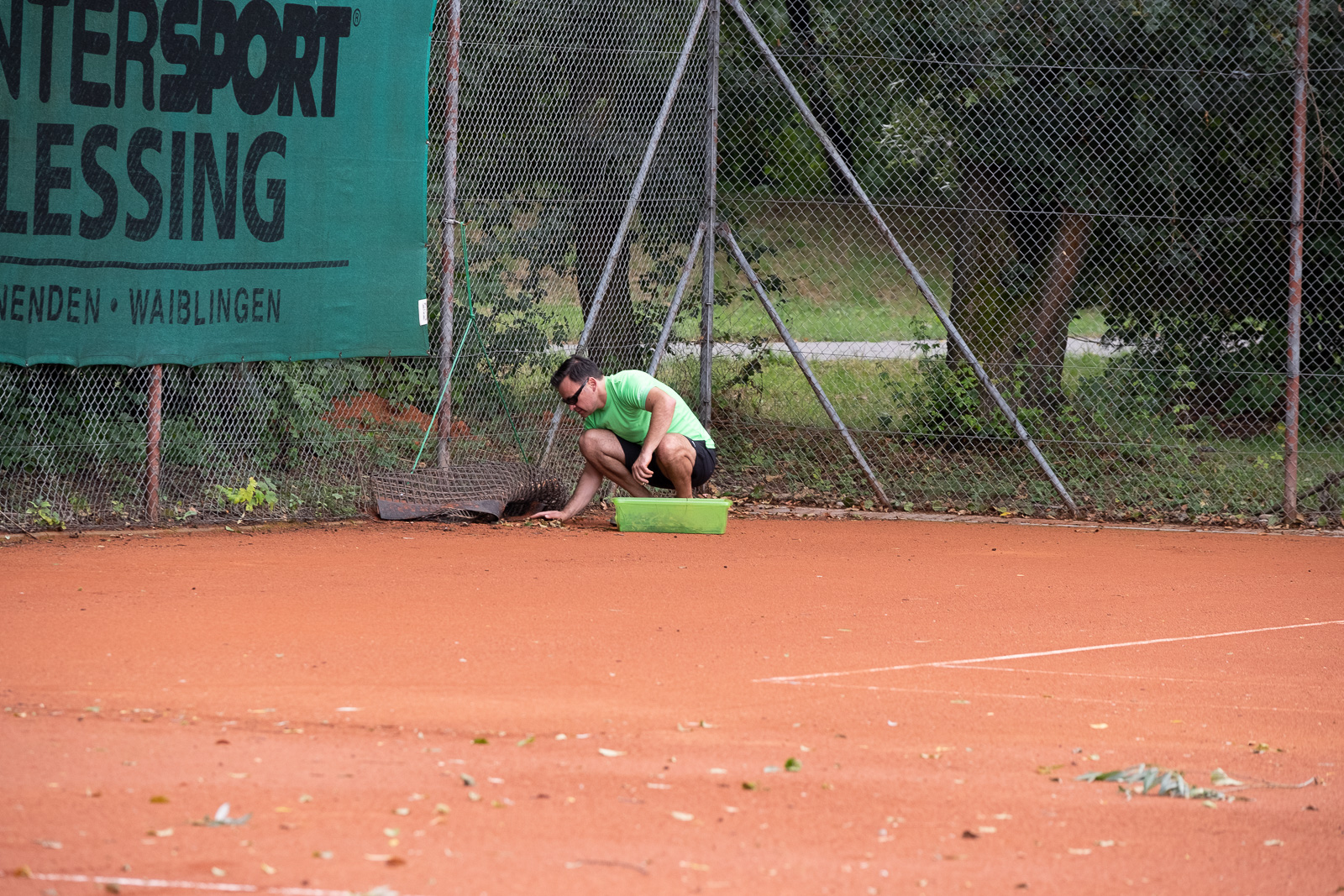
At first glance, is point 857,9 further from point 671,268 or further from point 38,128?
point 38,128

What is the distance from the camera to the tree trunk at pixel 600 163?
9.39 metres

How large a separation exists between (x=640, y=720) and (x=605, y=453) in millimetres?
4260

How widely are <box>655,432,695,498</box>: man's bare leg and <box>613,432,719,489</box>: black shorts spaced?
6 cm

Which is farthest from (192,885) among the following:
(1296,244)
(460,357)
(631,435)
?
(1296,244)

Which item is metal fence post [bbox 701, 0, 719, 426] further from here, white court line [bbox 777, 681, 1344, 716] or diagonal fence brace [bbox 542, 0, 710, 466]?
white court line [bbox 777, 681, 1344, 716]

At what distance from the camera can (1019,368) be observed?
36.1 feet

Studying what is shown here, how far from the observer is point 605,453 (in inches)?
346

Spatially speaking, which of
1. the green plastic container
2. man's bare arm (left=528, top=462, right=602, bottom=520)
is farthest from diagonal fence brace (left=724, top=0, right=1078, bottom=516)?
man's bare arm (left=528, top=462, right=602, bottom=520)

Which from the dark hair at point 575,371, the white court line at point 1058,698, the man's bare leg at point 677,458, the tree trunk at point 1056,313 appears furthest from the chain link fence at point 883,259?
the white court line at point 1058,698

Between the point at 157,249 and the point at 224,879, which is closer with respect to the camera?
the point at 224,879

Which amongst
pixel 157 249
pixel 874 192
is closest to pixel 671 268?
pixel 874 192

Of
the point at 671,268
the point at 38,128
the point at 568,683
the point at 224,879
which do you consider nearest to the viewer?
the point at 224,879

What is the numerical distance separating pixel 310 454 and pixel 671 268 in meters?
2.90

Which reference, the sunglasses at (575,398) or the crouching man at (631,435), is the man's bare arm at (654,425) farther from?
the sunglasses at (575,398)
